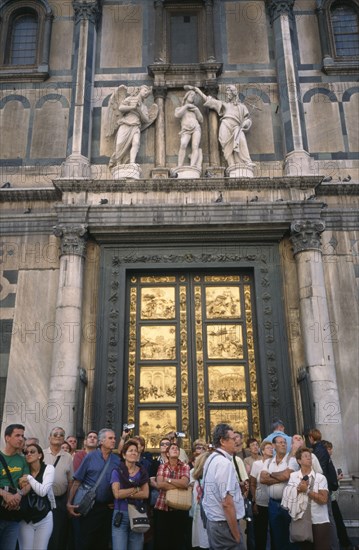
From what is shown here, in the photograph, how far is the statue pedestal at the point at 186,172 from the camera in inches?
482

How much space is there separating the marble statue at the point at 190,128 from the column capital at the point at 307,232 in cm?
272

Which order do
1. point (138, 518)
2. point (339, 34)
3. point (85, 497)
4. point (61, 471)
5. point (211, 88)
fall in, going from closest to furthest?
1. point (138, 518)
2. point (85, 497)
3. point (61, 471)
4. point (211, 88)
5. point (339, 34)

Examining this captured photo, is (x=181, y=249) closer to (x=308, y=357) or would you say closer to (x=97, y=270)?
(x=97, y=270)

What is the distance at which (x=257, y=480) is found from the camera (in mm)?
6555

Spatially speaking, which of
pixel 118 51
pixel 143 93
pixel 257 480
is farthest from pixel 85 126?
pixel 257 480

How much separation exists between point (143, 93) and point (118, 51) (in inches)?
77.5

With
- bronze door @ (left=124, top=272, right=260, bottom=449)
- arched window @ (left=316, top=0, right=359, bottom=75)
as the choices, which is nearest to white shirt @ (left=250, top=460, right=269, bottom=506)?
bronze door @ (left=124, top=272, right=260, bottom=449)

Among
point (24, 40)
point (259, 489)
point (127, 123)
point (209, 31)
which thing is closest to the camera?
point (259, 489)

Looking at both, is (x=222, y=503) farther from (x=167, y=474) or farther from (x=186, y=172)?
(x=186, y=172)

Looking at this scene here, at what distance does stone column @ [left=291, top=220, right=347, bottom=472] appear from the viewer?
9.93 meters

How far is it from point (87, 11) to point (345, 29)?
7.00m

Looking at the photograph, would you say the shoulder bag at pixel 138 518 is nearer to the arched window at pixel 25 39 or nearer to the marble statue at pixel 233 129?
the marble statue at pixel 233 129

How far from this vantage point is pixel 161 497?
5809 millimetres

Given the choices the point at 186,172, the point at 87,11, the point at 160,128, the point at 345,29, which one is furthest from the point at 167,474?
the point at 345,29
